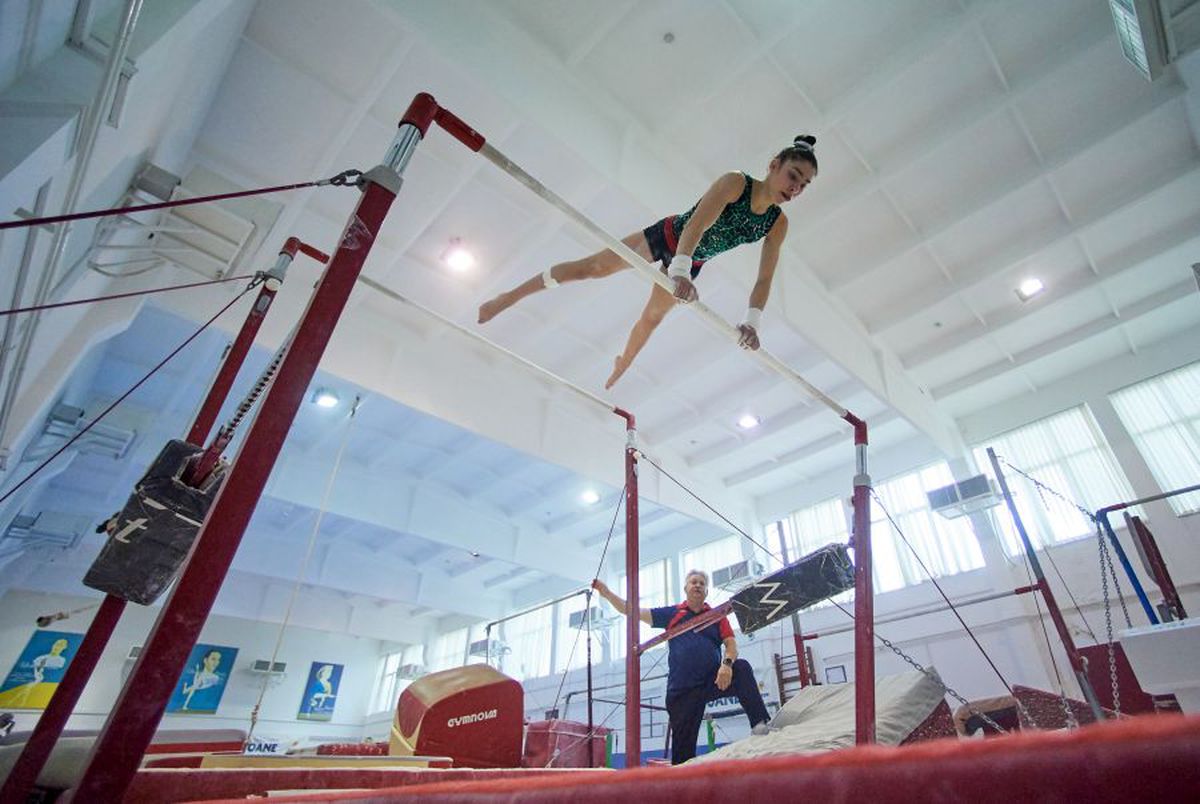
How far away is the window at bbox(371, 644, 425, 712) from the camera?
18.7 metres

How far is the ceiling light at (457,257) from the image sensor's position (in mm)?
7148

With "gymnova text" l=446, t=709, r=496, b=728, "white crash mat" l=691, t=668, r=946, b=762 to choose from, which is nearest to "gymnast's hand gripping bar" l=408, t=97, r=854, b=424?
"white crash mat" l=691, t=668, r=946, b=762

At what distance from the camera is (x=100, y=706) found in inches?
551

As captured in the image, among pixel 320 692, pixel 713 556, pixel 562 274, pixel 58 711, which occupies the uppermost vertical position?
pixel 713 556

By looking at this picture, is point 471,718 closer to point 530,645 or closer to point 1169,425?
point 1169,425

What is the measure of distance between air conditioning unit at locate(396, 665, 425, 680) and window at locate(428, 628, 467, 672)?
1488 mm

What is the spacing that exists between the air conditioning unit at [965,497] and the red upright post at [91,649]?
8682mm

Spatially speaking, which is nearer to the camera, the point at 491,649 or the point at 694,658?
the point at 694,658

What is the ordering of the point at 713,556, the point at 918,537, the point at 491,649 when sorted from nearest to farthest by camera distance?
the point at 918,537 < the point at 713,556 < the point at 491,649

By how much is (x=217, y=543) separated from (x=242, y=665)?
18.7 meters

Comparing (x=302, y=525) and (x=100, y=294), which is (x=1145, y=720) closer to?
(x=100, y=294)

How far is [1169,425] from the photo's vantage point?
8391 millimetres

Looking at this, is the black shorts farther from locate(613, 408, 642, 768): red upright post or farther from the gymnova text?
the gymnova text

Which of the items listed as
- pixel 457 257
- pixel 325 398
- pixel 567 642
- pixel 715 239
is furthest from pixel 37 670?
pixel 715 239
